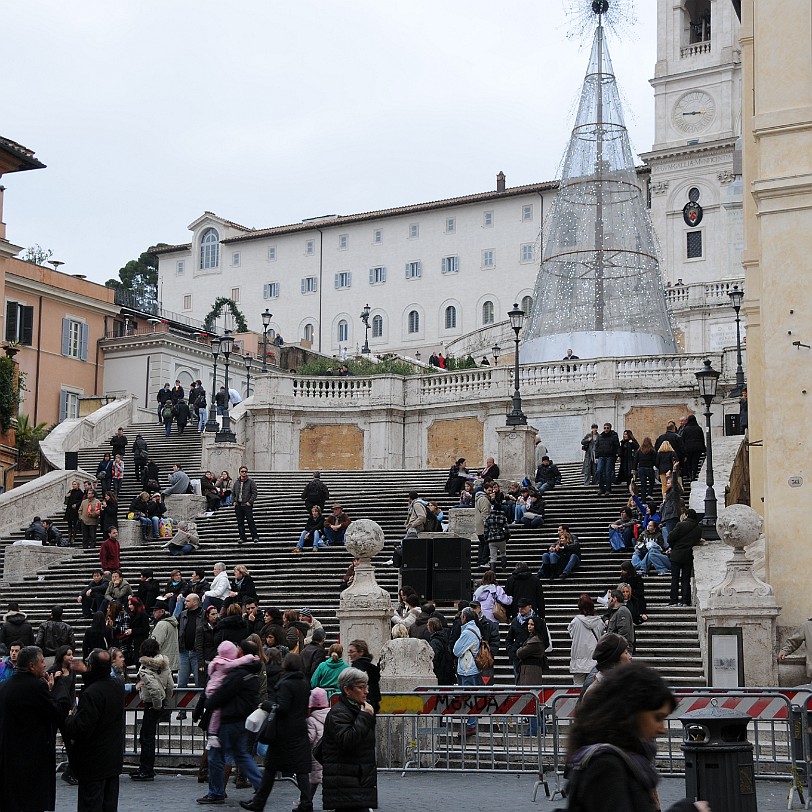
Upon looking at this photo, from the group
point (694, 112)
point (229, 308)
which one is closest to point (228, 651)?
point (694, 112)

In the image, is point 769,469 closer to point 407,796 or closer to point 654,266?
point 407,796

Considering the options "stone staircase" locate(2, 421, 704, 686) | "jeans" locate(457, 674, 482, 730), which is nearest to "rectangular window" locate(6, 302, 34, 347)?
"stone staircase" locate(2, 421, 704, 686)

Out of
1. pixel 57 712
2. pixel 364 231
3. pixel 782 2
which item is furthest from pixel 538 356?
pixel 364 231

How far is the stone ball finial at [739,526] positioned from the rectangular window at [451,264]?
7062 cm

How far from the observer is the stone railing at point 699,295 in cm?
6331

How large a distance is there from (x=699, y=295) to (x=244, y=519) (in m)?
38.7

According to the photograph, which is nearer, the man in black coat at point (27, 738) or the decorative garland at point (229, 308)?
the man in black coat at point (27, 738)

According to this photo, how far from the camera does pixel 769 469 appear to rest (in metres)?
20.6

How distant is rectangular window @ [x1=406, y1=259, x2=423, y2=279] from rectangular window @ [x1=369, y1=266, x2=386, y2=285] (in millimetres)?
1582

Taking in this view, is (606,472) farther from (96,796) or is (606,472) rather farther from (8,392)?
(8,392)

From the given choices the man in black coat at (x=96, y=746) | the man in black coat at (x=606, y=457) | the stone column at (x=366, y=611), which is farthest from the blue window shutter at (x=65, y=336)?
the man in black coat at (x=96, y=746)

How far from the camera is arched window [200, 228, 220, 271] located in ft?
324

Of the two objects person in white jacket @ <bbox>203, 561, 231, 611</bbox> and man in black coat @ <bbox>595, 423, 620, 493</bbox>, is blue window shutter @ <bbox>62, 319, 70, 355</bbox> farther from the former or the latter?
person in white jacket @ <bbox>203, 561, 231, 611</bbox>

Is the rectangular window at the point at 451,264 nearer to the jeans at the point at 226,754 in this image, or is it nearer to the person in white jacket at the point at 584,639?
the person in white jacket at the point at 584,639
